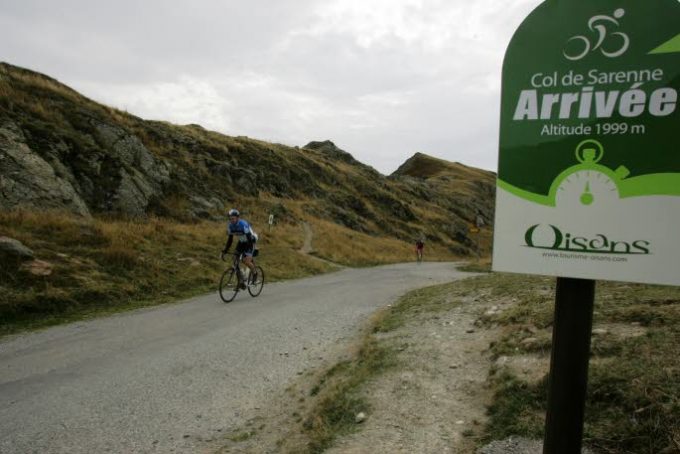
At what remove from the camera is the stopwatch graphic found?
90.7 inches

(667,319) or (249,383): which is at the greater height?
(667,319)

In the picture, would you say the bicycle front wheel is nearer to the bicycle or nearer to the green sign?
the bicycle

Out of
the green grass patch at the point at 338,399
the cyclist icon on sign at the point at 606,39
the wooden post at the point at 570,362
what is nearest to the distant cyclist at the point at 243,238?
the green grass patch at the point at 338,399

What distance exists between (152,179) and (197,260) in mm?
12383

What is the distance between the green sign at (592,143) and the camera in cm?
222

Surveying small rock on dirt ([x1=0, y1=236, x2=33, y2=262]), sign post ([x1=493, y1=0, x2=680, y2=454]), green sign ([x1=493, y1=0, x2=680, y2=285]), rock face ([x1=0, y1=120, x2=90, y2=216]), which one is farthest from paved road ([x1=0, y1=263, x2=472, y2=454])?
rock face ([x1=0, y1=120, x2=90, y2=216])

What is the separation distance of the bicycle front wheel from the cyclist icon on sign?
39.0 ft

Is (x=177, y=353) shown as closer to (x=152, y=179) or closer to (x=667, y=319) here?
(x=667, y=319)

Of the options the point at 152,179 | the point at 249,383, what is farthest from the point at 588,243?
the point at 152,179

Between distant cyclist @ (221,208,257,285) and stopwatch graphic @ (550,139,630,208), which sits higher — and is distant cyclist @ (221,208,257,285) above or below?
below

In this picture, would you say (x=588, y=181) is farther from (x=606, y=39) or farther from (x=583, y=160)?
(x=606, y=39)

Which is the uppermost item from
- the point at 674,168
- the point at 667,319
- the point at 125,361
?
the point at 674,168

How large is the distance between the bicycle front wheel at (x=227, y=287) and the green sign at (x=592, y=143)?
11548 millimetres

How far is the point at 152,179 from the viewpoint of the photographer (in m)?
28.4
